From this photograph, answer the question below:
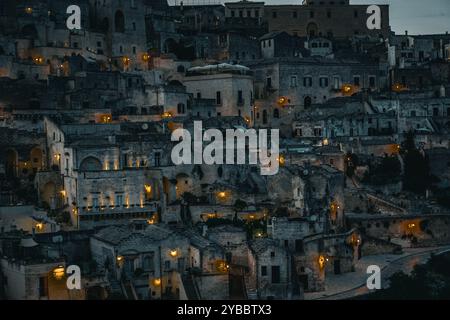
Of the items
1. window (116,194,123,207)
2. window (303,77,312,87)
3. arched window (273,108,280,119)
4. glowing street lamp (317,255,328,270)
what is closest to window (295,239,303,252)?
glowing street lamp (317,255,328,270)

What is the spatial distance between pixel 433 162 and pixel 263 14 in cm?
2279

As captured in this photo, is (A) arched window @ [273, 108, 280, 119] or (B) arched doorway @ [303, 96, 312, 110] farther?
(B) arched doorway @ [303, 96, 312, 110]

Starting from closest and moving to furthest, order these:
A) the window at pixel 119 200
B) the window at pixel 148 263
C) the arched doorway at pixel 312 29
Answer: the window at pixel 148 263 → the window at pixel 119 200 → the arched doorway at pixel 312 29

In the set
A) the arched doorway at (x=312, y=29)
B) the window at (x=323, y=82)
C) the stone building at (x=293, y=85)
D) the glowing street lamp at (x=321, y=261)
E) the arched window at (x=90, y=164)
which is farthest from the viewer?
the arched doorway at (x=312, y=29)

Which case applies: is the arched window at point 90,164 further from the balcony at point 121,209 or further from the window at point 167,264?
the window at point 167,264

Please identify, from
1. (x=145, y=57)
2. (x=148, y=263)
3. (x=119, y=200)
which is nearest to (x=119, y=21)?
(x=145, y=57)

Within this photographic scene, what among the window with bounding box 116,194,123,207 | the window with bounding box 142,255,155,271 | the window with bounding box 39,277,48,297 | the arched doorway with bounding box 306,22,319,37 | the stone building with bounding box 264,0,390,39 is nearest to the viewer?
the window with bounding box 39,277,48,297

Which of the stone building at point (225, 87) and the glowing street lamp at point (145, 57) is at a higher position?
the glowing street lamp at point (145, 57)

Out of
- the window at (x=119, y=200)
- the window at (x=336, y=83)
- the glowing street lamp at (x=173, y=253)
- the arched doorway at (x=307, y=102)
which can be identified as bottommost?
the glowing street lamp at (x=173, y=253)

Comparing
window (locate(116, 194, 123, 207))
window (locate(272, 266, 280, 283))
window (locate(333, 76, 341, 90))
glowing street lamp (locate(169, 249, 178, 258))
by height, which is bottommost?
window (locate(272, 266, 280, 283))

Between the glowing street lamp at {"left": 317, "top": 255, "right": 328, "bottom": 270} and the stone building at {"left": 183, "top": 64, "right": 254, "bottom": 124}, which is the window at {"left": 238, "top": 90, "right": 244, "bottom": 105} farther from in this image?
the glowing street lamp at {"left": 317, "top": 255, "right": 328, "bottom": 270}

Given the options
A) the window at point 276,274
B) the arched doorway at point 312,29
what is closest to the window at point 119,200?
the window at point 276,274

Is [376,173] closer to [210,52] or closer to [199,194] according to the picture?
[199,194]

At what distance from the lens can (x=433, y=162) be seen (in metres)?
38.5
